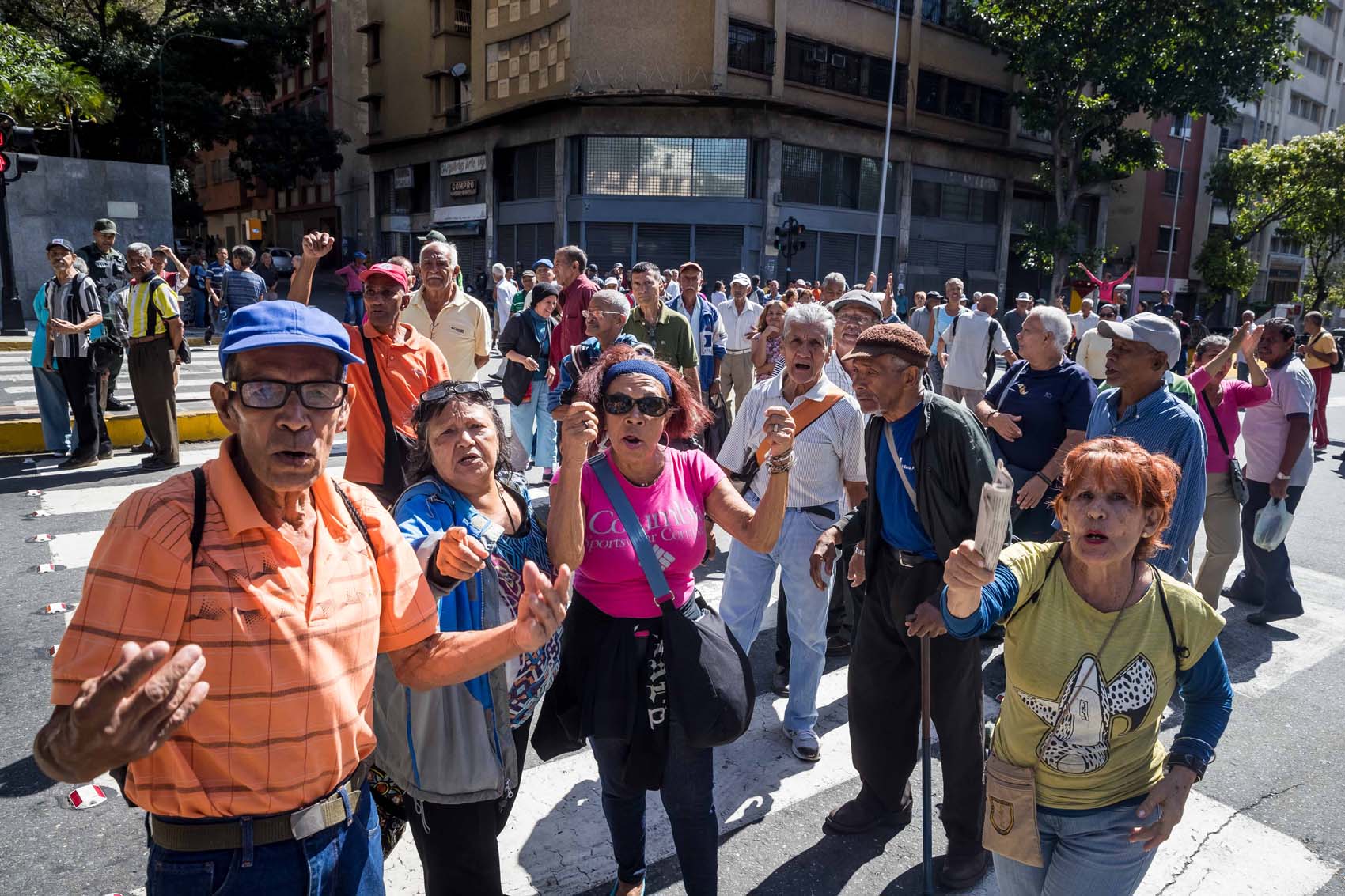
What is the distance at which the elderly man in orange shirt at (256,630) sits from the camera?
5.47ft

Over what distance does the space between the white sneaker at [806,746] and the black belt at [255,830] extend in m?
2.86

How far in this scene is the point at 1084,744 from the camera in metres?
2.50

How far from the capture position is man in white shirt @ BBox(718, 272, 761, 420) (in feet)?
36.3

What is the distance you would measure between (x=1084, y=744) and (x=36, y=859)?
3.63 meters

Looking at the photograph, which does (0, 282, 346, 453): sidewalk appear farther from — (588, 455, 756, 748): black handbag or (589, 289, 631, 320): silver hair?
(588, 455, 756, 748): black handbag

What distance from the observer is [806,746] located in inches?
173

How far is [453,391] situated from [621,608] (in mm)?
895

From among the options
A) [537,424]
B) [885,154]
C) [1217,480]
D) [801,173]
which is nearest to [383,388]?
[537,424]

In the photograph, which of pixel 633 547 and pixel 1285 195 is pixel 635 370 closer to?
pixel 633 547

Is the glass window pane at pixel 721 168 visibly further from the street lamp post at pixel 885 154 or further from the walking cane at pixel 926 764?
the walking cane at pixel 926 764

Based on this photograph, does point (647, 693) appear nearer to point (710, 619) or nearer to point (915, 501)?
point (710, 619)

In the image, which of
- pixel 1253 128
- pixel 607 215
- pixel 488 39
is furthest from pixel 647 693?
pixel 1253 128

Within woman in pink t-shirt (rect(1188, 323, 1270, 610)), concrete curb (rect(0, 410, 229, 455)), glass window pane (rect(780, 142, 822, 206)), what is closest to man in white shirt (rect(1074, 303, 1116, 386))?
woman in pink t-shirt (rect(1188, 323, 1270, 610))

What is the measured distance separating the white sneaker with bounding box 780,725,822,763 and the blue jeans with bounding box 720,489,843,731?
0.03 meters
